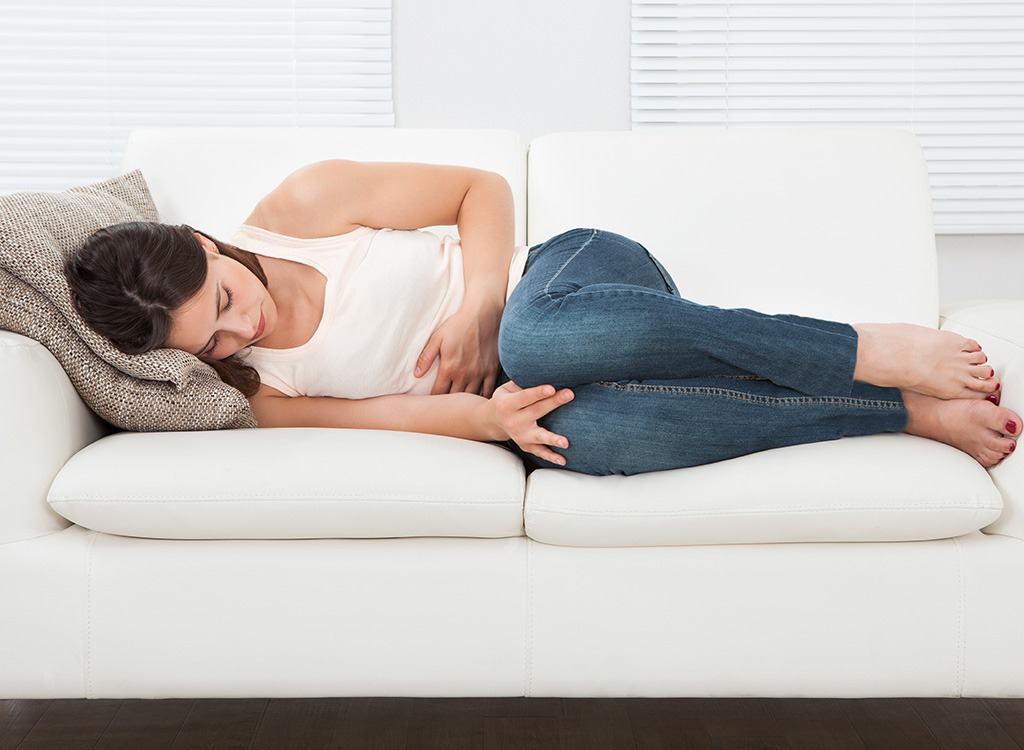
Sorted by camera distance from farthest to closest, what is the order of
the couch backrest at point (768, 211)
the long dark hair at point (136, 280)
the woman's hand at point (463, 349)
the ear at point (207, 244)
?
the couch backrest at point (768, 211), the woman's hand at point (463, 349), the ear at point (207, 244), the long dark hair at point (136, 280)

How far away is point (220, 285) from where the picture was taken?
54.6 inches

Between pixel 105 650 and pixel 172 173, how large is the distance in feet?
3.33

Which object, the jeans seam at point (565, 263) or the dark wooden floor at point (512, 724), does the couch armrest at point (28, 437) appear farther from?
the jeans seam at point (565, 263)

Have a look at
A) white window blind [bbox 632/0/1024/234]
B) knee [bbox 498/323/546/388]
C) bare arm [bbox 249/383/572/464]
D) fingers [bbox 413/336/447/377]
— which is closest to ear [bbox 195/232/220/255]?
bare arm [bbox 249/383/572/464]

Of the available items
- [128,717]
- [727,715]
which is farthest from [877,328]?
[128,717]

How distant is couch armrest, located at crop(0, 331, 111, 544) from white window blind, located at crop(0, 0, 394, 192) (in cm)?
133

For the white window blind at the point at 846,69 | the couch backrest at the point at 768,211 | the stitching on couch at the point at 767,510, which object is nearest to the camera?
the stitching on couch at the point at 767,510

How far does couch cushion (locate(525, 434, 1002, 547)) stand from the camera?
1.21 m

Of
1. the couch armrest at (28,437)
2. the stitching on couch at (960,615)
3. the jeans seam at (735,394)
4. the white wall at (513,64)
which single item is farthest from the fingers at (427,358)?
the white wall at (513,64)

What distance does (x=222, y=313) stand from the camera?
4.55 feet

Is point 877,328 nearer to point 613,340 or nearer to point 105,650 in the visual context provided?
point 613,340

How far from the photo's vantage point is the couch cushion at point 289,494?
123cm

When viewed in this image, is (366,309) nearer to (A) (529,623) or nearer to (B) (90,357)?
(B) (90,357)

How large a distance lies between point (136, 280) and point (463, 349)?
1.68ft
